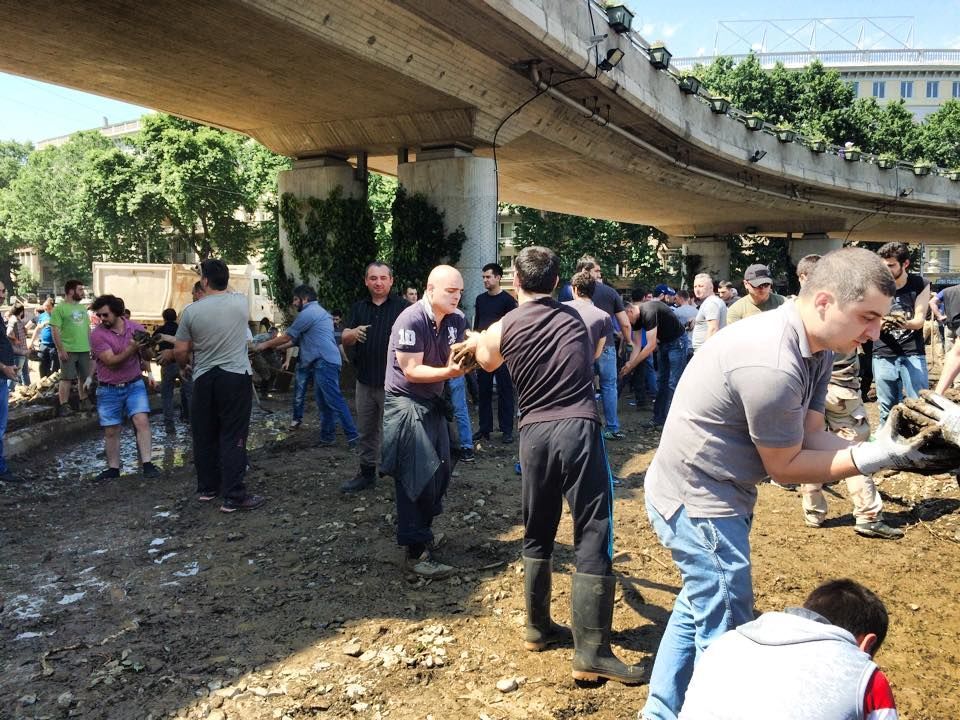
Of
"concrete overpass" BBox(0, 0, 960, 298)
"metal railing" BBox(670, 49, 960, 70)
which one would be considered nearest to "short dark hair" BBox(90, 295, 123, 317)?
"concrete overpass" BBox(0, 0, 960, 298)

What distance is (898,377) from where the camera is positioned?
615 centimetres

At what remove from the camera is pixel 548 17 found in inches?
421

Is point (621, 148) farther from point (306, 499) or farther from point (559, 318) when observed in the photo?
point (559, 318)

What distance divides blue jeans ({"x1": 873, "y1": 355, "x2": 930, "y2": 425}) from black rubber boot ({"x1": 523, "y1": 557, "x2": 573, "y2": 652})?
4030mm

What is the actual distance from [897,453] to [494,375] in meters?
6.95

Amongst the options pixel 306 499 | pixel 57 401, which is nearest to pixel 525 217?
pixel 57 401

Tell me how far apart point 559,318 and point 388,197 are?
96.7 ft

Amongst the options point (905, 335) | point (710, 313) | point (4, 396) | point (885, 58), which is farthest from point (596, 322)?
point (885, 58)

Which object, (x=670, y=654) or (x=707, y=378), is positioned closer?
(x=707, y=378)

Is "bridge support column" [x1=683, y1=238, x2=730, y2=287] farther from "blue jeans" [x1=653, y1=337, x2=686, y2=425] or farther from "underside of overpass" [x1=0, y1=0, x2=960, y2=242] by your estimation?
"blue jeans" [x1=653, y1=337, x2=686, y2=425]

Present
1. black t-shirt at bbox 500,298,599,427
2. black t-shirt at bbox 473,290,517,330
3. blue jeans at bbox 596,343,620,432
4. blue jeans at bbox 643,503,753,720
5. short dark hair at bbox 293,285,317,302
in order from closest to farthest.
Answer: blue jeans at bbox 643,503,753,720
black t-shirt at bbox 500,298,599,427
black t-shirt at bbox 473,290,517,330
blue jeans at bbox 596,343,620,432
short dark hair at bbox 293,285,317,302

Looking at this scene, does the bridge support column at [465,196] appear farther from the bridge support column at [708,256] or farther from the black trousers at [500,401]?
the bridge support column at [708,256]

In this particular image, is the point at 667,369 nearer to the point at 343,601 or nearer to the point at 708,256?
the point at 343,601

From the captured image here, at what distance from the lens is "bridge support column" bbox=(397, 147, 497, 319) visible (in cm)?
1330
